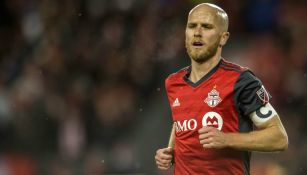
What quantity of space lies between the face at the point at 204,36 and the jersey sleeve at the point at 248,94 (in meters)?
0.23

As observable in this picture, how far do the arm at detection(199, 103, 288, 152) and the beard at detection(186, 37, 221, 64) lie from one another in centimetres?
42

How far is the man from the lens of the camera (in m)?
3.32

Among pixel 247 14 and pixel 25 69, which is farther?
pixel 25 69

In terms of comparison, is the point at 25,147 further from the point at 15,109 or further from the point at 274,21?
the point at 274,21

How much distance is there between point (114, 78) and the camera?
7.72 meters

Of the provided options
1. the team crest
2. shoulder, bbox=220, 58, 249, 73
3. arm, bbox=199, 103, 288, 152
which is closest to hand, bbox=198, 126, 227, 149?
arm, bbox=199, 103, 288, 152

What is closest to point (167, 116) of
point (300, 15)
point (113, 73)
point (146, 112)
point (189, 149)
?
point (146, 112)

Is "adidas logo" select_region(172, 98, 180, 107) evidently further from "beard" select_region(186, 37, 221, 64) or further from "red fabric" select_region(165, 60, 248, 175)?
"beard" select_region(186, 37, 221, 64)

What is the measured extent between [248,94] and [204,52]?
13.3 inches

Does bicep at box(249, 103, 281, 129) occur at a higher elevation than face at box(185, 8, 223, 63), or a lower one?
lower

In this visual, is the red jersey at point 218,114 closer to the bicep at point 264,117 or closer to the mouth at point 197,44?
the bicep at point 264,117

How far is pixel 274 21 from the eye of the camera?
292 inches

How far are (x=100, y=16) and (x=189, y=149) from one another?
197 inches

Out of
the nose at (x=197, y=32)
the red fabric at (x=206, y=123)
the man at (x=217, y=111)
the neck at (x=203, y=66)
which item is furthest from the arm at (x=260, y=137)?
the nose at (x=197, y=32)
